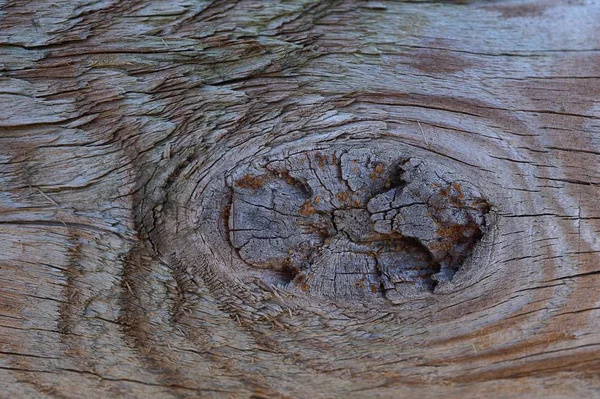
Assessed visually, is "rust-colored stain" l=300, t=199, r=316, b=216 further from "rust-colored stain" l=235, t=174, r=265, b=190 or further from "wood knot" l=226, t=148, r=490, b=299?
"rust-colored stain" l=235, t=174, r=265, b=190

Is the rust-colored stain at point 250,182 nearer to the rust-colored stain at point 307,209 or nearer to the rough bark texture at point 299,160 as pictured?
the rough bark texture at point 299,160

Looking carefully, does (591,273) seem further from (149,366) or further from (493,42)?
(149,366)

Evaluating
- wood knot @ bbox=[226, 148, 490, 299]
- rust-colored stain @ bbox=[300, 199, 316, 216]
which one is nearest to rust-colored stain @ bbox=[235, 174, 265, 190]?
wood knot @ bbox=[226, 148, 490, 299]

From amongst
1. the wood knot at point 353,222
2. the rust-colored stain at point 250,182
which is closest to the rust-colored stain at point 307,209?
the wood knot at point 353,222

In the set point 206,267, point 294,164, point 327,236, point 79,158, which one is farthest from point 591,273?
point 79,158

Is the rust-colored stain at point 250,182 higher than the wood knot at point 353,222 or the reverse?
higher

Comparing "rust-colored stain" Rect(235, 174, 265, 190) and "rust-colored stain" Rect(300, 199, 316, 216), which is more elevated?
"rust-colored stain" Rect(235, 174, 265, 190)

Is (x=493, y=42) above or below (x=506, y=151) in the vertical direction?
above
